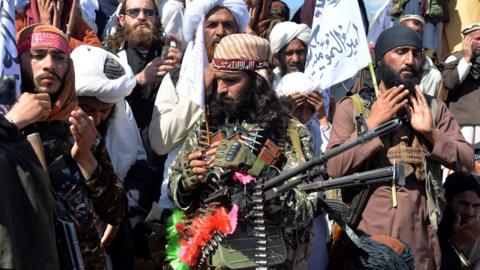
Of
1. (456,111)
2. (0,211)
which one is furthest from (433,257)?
(456,111)

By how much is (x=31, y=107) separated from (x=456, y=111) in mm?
5902

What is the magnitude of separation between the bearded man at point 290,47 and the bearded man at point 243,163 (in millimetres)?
2034

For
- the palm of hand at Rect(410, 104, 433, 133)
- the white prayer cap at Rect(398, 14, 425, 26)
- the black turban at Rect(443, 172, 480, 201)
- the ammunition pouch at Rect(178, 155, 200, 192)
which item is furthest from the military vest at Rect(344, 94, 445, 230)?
the white prayer cap at Rect(398, 14, 425, 26)

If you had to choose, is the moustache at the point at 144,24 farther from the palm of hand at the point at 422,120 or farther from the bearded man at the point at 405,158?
the palm of hand at the point at 422,120

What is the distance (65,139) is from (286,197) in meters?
1.15

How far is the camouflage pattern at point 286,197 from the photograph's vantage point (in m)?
4.46

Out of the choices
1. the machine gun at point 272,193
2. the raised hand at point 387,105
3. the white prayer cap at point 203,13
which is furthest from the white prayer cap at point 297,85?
the machine gun at point 272,193

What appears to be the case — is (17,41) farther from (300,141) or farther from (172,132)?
(300,141)

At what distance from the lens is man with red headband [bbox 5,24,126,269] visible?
428 cm

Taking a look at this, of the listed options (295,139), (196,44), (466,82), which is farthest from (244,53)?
(466,82)

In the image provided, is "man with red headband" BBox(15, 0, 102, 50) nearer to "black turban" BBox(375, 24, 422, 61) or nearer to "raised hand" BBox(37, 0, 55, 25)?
"raised hand" BBox(37, 0, 55, 25)

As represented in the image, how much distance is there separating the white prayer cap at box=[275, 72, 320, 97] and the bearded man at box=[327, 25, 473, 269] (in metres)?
0.74

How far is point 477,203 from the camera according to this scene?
5.94 meters

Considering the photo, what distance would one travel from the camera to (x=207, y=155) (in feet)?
15.2
